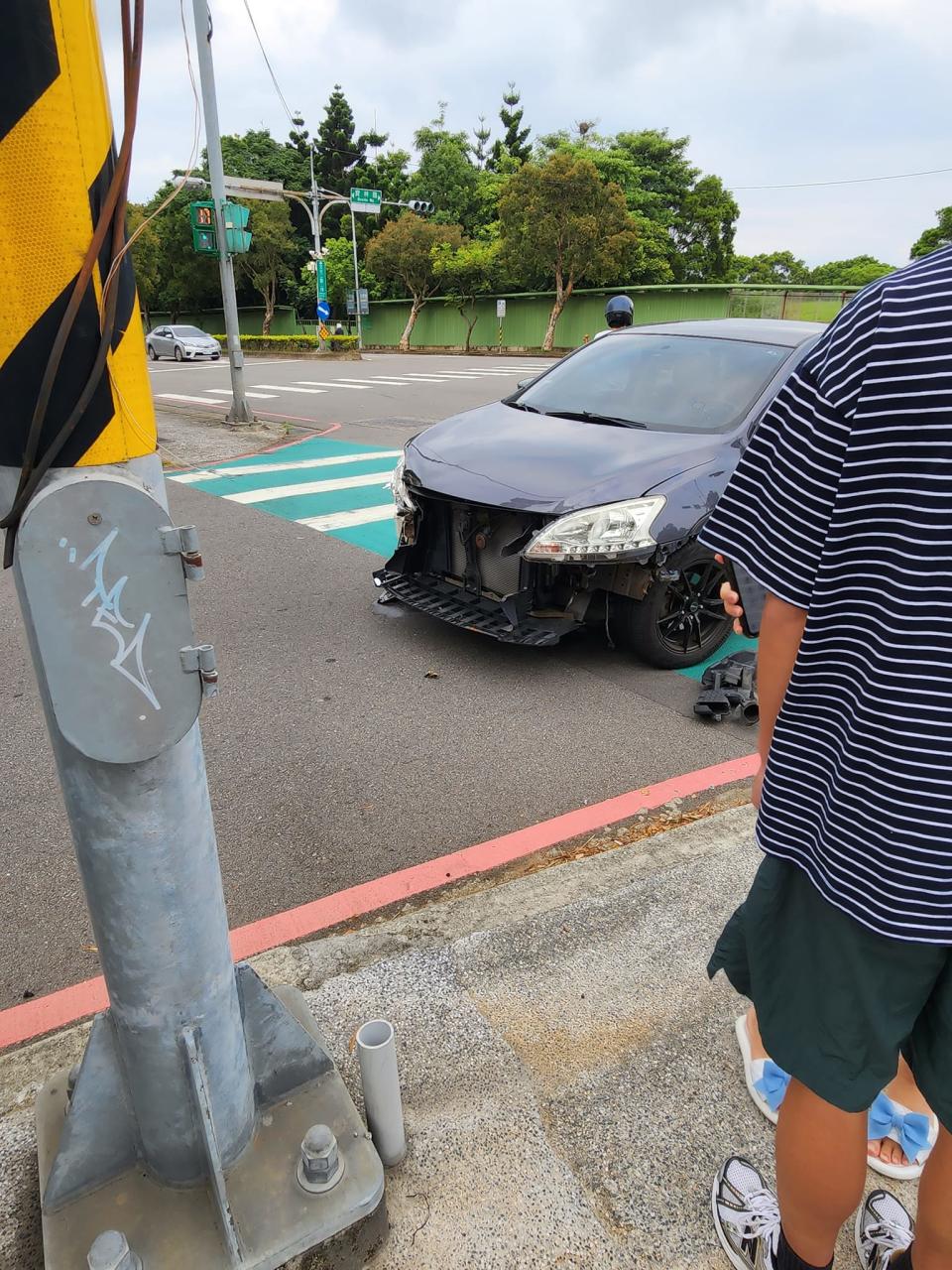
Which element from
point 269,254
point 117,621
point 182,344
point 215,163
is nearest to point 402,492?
point 117,621

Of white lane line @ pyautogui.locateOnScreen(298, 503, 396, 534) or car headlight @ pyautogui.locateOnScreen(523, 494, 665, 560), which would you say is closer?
car headlight @ pyautogui.locateOnScreen(523, 494, 665, 560)

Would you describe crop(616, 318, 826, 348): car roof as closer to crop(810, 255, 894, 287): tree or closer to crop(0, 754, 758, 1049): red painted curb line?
crop(0, 754, 758, 1049): red painted curb line

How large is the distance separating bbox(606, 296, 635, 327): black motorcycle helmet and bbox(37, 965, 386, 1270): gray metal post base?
5.11m

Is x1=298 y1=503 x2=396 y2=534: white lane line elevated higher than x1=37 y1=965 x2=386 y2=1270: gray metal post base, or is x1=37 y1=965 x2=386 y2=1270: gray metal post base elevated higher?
x1=37 y1=965 x2=386 y2=1270: gray metal post base

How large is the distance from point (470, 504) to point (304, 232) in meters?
54.7

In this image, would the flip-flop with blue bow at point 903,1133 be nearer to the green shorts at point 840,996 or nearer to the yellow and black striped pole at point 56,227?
the green shorts at point 840,996

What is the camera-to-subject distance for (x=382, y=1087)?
1.67m

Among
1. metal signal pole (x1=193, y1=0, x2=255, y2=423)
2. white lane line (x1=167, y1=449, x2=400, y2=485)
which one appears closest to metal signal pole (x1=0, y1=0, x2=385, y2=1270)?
white lane line (x1=167, y1=449, x2=400, y2=485)

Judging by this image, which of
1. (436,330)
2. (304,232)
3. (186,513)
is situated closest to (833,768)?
(186,513)

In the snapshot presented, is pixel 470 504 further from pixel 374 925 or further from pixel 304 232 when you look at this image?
pixel 304 232

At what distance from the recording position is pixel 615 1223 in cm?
169

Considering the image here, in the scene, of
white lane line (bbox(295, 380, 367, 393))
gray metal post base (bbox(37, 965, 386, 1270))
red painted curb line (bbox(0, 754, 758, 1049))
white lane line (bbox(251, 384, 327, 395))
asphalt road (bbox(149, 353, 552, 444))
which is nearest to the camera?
gray metal post base (bbox(37, 965, 386, 1270))

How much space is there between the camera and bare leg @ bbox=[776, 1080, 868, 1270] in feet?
4.37

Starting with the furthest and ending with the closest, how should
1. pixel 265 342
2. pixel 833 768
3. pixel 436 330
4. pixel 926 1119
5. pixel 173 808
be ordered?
pixel 436 330
pixel 265 342
pixel 926 1119
pixel 173 808
pixel 833 768
